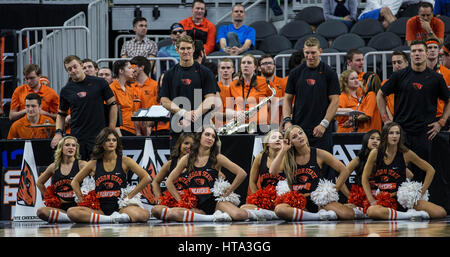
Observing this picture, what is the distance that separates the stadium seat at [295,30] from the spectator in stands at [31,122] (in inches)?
191

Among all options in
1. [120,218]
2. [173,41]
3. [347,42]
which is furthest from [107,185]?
[347,42]

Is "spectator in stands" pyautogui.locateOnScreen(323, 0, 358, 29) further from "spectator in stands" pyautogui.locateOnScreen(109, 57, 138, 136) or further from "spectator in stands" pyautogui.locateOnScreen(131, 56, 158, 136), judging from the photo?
"spectator in stands" pyautogui.locateOnScreen(109, 57, 138, 136)

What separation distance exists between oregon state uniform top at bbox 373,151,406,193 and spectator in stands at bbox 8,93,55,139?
4458 millimetres

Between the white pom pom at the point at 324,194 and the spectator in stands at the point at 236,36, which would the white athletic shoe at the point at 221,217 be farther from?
the spectator in stands at the point at 236,36

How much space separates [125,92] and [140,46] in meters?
2.24

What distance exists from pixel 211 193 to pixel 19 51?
15.6 feet

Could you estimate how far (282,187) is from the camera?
8852 mm

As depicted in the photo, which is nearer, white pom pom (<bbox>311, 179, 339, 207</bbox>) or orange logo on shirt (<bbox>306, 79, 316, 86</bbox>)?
white pom pom (<bbox>311, 179, 339, 207</bbox>)

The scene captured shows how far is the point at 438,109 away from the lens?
32.4 feet

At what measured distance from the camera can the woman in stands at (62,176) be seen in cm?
939

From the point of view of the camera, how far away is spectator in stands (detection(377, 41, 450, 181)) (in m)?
8.96

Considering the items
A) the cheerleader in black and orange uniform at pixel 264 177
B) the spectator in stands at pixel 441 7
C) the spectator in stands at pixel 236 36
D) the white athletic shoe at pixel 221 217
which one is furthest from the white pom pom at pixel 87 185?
the spectator in stands at pixel 441 7

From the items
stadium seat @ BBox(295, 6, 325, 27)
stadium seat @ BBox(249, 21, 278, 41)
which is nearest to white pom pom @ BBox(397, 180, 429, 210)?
stadium seat @ BBox(249, 21, 278, 41)

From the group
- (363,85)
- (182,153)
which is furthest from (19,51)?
(363,85)
